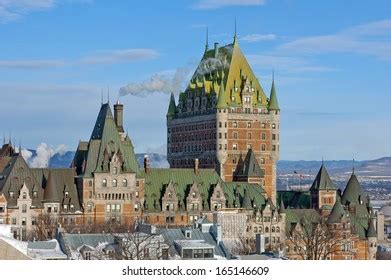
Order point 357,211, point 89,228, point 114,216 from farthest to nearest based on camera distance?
point 357,211, point 114,216, point 89,228

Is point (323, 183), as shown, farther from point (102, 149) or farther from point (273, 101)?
point (102, 149)

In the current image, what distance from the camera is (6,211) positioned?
10381 cm

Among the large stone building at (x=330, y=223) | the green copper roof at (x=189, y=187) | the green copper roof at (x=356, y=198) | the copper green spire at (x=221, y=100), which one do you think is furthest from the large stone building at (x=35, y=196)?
the green copper roof at (x=356, y=198)

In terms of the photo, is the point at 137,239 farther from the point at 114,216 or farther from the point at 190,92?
the point at 190,92

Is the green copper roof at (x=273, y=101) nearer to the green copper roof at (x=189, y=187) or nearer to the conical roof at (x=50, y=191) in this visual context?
the green copper roof at (x=189, y=187)

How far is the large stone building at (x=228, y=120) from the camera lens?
134625 millimetres

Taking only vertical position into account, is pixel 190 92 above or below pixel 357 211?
above

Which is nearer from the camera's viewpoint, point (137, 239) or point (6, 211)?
point (137, 239)

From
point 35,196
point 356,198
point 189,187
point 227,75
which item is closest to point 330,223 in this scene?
point 356,198

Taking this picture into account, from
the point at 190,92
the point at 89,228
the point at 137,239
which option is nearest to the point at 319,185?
the point at 190,92

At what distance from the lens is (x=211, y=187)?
118 metres

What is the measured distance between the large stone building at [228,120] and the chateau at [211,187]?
0.40ft
